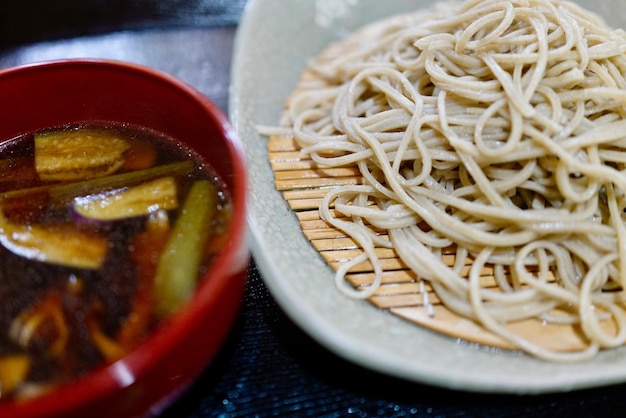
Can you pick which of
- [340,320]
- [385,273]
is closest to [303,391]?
[340,320]

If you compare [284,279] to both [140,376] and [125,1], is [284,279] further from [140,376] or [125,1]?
[125,1]

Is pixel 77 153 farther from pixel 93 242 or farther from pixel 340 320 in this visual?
pixel 340 320

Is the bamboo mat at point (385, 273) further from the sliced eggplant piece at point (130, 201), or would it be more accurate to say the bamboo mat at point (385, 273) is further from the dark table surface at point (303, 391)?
the sliced eggplant piece at point (130, 201)

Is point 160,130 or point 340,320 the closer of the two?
point 340,320

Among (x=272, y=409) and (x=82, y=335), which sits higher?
(x=82, y=335)

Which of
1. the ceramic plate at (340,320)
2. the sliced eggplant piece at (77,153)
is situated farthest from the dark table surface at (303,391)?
the sliced eggplant piece at (77,153)

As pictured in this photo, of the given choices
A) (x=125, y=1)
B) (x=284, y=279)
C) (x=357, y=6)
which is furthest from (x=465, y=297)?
(x=125, y=1)
